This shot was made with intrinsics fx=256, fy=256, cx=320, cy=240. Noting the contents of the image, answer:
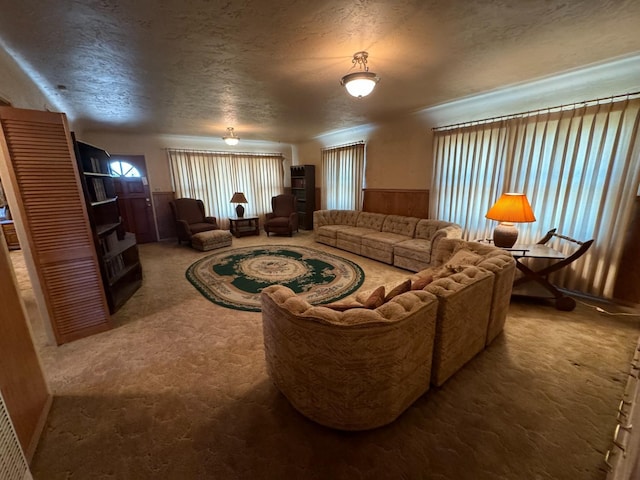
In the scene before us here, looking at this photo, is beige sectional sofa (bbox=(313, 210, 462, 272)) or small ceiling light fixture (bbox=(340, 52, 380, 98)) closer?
small ceiling light fixture (bbox=(340, 52, 380, 98))

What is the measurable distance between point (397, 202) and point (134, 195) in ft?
19.4

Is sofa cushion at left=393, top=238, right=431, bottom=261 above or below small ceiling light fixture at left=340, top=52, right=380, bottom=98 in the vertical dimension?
below

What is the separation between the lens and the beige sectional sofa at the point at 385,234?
393 centimetres

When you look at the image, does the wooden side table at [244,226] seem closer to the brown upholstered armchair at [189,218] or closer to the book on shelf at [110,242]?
the brown upholstered armchair at [189,218]

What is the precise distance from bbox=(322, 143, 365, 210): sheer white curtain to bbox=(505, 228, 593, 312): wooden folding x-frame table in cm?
337

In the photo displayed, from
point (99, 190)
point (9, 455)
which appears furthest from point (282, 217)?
point (9, 455)

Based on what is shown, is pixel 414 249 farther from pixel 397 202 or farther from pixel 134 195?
pixel 134 195

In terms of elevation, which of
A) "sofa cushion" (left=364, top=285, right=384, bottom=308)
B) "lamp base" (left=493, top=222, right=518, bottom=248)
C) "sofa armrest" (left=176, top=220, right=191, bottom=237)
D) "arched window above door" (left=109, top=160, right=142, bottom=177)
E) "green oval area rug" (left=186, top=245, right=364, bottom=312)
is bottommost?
"green oval area rug" (left=186, top=245, right=364, bottom=312)

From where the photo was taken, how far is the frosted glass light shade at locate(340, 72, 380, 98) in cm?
225

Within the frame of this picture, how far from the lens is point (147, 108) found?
383 cm

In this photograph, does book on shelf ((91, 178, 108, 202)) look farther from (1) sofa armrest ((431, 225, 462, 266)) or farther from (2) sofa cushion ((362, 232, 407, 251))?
(1) sofa armrest ((431, 225, 462, 266))

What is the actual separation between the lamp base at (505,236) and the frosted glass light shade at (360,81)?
2.18 m

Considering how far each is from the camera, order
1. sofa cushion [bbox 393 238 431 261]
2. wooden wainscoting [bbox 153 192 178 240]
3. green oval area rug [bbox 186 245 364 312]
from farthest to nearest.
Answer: wooden wainscoting [bbox 153 192 178 240] → sofa cushion [bbox 393 238 431 261] → green oval area rug [bbox 186 245 364 312]

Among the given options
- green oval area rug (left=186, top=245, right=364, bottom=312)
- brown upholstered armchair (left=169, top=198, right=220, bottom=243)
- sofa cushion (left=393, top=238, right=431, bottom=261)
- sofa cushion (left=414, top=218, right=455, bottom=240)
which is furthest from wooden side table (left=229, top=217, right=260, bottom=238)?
sofa cushion (left=414, top=218, right=455, bottom=240)
